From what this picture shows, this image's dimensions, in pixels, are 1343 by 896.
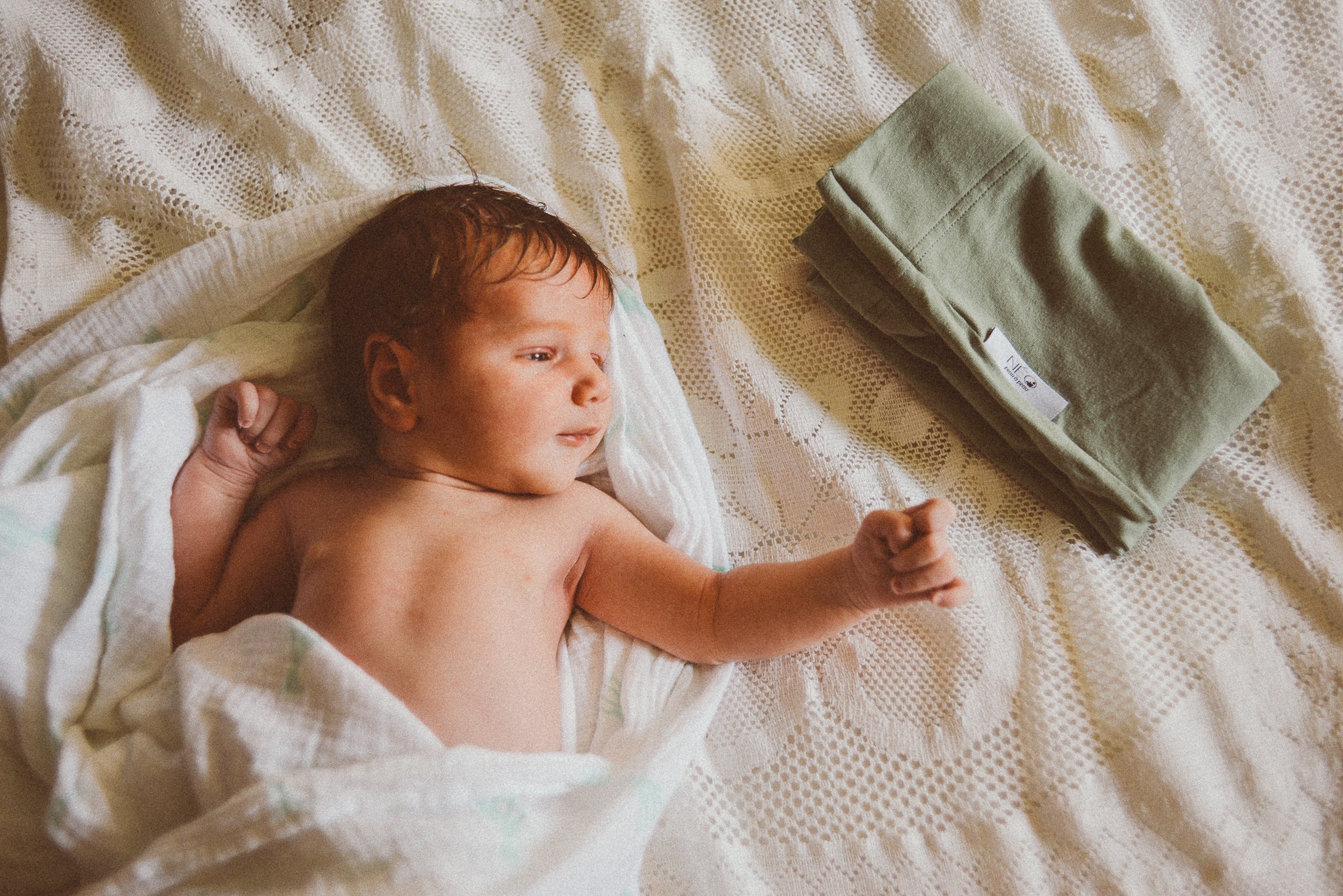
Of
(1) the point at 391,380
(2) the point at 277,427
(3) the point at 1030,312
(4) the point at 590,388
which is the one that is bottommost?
(2) the point at 277,427

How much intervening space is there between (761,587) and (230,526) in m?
0.56

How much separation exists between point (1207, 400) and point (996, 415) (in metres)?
0.21

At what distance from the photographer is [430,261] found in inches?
35.4

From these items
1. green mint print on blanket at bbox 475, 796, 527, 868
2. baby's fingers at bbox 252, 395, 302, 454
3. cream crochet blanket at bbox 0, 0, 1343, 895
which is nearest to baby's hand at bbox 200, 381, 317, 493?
baby's fingers at bbox 252, 395, 302, 454

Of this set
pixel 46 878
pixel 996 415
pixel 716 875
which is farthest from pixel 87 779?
pixel 996 415

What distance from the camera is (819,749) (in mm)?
Answer: 889

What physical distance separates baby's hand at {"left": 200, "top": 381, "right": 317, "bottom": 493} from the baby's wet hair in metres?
0.07

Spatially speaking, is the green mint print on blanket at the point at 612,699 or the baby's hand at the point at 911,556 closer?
the baby's hand at the point at 911,556

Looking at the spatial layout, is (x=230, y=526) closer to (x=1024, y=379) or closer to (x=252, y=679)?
(x=252, y=679)

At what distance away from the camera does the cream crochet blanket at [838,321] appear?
2.80 ft

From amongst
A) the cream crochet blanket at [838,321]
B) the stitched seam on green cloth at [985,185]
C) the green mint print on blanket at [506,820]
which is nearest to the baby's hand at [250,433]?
the cream crochet blanket at [838,321]

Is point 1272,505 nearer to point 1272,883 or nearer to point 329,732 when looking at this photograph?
point 1272,883

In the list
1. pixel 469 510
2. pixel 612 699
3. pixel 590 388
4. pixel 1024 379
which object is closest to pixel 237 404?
pixel 469 510

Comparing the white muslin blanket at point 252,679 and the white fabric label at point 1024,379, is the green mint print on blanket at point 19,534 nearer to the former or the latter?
the white muslin blanket at point 252,679
